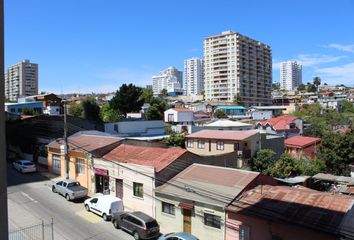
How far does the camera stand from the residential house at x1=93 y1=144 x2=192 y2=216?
23000 millimetres

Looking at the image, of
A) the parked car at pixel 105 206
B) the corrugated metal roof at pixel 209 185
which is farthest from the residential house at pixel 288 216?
the parked car at pixel 105 206

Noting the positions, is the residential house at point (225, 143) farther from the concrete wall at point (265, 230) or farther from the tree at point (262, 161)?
the concrete wall at point (265, 230)

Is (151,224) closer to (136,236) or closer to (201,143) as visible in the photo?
(136,236)

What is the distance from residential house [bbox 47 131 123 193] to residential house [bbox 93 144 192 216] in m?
0.99

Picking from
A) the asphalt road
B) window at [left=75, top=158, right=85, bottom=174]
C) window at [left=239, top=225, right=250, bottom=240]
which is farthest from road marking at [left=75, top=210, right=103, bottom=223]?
window at [left=239, top=225, right=250, bottom=240]

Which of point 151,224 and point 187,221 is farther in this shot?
point 187,221

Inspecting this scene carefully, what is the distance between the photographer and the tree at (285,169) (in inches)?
1410

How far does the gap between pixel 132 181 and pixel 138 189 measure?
76cm

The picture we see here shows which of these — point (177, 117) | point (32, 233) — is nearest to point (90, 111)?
point (177, 117)

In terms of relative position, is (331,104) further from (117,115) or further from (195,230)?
(195,230)

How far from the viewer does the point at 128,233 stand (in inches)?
816

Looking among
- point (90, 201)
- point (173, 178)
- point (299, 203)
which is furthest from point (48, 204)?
point (299, 203)

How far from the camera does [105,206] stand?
22.9 meters

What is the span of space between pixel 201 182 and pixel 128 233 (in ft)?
18.0
